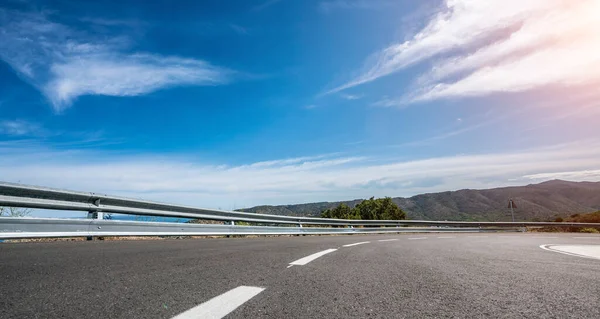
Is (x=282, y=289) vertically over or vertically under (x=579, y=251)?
over

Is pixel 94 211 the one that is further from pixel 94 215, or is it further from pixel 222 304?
pixel 222 304

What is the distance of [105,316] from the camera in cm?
222

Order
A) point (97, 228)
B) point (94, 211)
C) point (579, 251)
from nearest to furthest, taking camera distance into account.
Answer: point (97, 228) → point (94, 211) → point (579, 251)

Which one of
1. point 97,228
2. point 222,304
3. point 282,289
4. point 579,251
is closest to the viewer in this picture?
point 222,304

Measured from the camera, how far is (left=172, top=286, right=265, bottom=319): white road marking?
87.4 inches

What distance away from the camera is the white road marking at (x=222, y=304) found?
2219mm

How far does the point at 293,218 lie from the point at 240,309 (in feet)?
51.1

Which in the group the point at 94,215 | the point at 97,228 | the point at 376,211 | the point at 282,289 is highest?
the point at 94,215

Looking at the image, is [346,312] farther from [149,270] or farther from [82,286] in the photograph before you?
[149,270]

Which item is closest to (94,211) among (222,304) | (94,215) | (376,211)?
(94,215)

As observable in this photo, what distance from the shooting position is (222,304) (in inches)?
99.0

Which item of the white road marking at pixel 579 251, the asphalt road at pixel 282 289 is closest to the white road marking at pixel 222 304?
the asphalt road at pixel 282 289

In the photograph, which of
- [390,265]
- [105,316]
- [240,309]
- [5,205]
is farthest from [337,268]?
[5,205]

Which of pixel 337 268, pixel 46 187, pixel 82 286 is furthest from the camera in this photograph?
pixel 46 187
